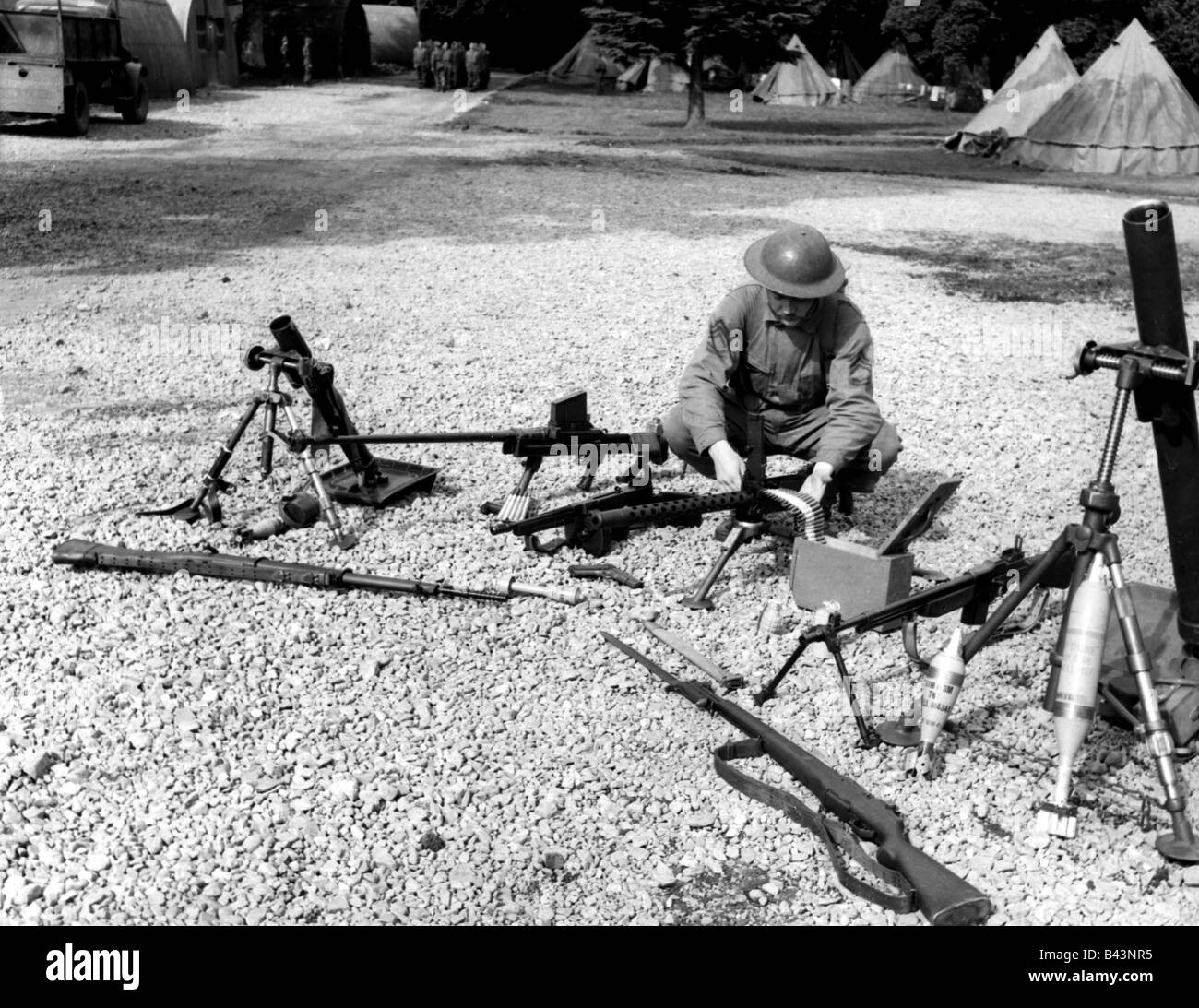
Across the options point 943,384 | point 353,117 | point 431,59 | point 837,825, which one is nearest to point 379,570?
point 837,825

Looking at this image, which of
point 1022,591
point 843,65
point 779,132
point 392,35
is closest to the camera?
point 1022,591

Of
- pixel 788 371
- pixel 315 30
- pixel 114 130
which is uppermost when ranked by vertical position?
pixel 315 30

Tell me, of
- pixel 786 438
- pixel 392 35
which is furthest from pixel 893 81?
pixel 786 438

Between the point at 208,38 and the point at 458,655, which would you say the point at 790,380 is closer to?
the point at 458,655

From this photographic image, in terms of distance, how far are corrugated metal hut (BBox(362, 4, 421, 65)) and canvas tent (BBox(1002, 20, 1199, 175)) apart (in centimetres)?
2860

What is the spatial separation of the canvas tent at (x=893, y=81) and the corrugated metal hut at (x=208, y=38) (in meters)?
18.6

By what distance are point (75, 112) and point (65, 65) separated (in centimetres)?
77

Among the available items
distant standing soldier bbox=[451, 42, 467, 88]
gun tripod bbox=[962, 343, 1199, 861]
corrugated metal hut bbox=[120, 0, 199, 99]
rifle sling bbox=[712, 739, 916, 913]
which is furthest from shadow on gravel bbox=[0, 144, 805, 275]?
distant standing soldier bbox=[451, 42, 467, 88]

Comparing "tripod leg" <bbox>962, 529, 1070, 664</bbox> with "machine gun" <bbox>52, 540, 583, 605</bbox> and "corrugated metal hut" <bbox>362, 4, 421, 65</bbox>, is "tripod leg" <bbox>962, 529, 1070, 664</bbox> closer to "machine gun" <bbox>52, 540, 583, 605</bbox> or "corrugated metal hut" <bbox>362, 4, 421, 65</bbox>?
"machine gun" <bbox>52, 540, 583, 605</bbox>

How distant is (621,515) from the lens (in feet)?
18.0

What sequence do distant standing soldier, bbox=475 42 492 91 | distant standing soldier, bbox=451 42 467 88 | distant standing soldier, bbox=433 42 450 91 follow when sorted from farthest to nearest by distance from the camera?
distant standing soldier, bbox=451 42 467 88
distant standing soldier, bbox=475 42 492 91
distant standing soldier, bbox=433 42 450 91

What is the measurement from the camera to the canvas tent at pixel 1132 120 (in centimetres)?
2241

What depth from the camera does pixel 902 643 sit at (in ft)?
16.3

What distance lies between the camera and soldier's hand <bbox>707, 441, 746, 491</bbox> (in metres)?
5.37
